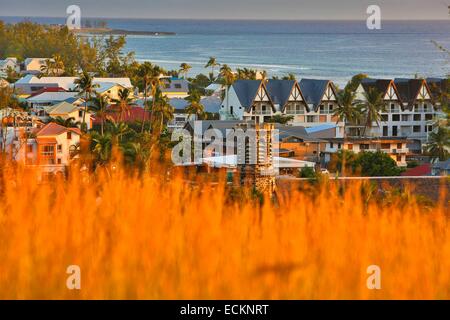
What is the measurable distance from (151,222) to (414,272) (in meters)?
1.20

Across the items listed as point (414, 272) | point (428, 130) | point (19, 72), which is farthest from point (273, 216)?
point (19, 72)

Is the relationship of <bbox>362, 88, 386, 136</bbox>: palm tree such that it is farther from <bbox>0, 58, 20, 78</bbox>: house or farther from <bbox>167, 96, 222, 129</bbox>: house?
<bbox>0, 58, 20, 78</bbox>: house

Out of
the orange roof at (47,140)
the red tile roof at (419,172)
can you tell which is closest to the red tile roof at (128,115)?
the orange roof at (47,140)

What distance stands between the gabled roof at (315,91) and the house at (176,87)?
16182 mm

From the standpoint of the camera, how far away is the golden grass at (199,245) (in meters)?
4.14

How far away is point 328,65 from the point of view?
11400cm

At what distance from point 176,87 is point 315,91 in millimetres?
18933

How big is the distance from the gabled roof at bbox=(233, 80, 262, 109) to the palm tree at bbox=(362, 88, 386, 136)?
497 centimetres

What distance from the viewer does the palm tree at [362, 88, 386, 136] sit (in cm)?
4558

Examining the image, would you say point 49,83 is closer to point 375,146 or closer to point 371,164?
point 375,146

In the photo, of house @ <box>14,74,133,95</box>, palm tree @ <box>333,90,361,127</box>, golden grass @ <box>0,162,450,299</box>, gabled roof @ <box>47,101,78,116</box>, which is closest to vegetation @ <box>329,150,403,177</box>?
palm tree @ <box>333,90,361,127</box>

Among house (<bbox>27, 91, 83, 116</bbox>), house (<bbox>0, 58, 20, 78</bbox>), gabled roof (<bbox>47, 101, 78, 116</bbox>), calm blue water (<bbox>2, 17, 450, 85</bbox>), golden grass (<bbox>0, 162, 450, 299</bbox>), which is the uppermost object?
calm blue water (<bbox>2, 17, 450, 85</bbox>)

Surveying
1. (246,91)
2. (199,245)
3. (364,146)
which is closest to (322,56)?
(246,91)
